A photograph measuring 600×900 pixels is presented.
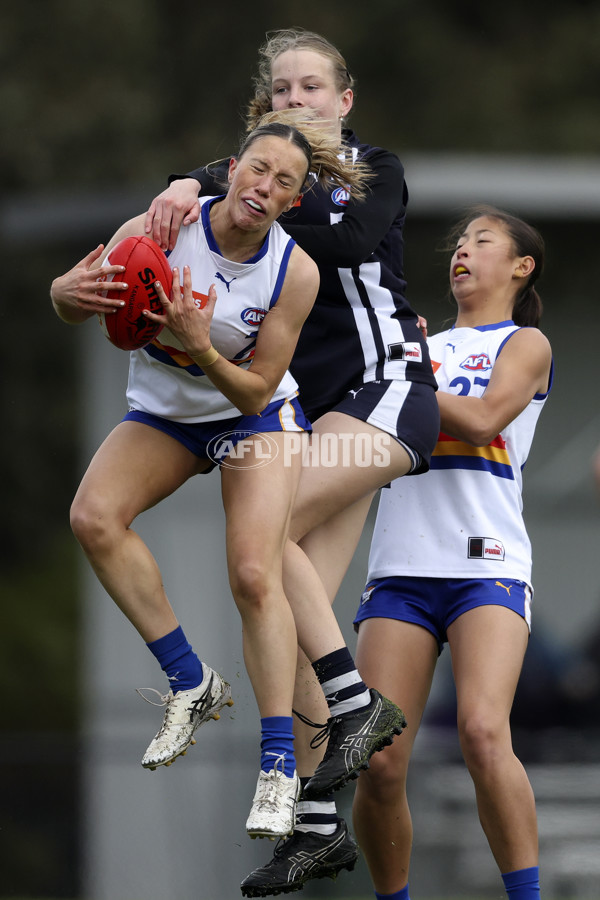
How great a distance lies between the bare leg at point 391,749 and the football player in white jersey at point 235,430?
0.30 metres

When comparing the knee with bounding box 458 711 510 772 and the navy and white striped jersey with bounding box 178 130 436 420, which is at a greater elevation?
the navy and white striped jersey with bounding box 178 130 436 420

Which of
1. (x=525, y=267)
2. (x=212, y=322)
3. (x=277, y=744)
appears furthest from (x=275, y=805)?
(x=525, y=267)

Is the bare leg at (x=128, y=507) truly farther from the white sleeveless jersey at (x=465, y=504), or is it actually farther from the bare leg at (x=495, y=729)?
the bare leg at (x=495, y=729)

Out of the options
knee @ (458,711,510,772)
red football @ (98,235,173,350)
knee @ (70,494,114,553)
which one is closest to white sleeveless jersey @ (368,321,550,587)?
knee @ (458,711,510,772)

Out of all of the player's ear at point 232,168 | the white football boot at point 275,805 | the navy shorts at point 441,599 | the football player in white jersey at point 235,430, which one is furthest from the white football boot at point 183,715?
the player's ear at point 232,168

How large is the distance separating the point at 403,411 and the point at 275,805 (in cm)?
128

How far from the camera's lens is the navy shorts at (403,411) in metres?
4.25

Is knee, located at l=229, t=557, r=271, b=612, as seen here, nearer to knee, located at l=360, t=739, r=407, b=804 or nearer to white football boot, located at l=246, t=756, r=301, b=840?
white football boot, located at l=246, t=756, r=301, b=840

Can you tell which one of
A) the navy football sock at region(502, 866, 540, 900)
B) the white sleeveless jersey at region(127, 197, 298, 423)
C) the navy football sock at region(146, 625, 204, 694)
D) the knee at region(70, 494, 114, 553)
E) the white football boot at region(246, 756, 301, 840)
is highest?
the white sleeveless jersey at region(127, 197, 298, 423)

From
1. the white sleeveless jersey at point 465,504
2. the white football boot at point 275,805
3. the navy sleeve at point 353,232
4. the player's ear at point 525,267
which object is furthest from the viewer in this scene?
the player's ear at point 525,267

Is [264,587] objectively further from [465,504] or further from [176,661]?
[465,504]

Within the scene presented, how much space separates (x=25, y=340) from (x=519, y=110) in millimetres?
7125

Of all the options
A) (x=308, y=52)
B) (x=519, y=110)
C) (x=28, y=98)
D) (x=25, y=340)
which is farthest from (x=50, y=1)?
(x=308, y=52)

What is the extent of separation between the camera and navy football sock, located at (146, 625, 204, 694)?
417 centimetres
